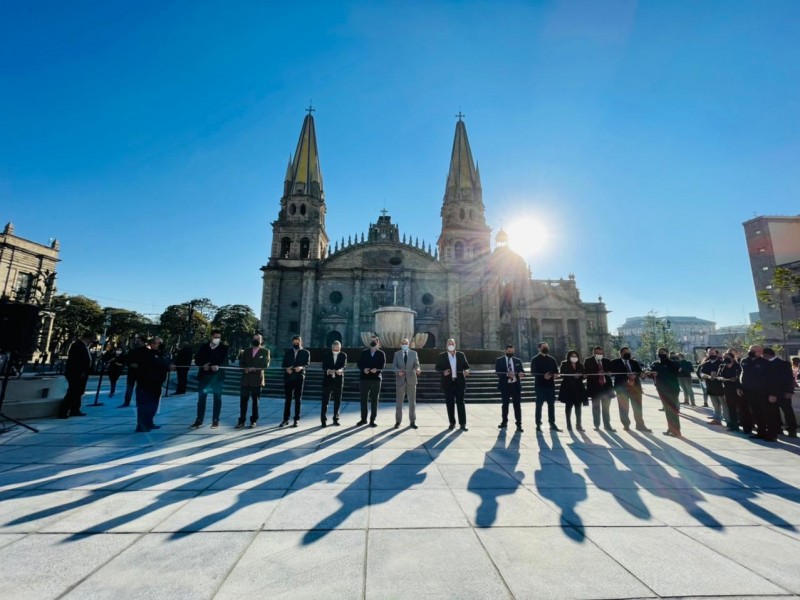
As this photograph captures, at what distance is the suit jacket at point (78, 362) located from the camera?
796cm

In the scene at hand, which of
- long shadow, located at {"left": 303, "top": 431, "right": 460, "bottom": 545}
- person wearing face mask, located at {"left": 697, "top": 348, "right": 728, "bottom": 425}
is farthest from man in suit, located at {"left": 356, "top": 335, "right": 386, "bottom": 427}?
person wearing face mask, located at {"left": 697, "top": 348, "right": 728, "bottom": 425}

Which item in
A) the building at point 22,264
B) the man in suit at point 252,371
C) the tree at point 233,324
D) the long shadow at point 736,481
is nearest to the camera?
the long shadow at point 736,481

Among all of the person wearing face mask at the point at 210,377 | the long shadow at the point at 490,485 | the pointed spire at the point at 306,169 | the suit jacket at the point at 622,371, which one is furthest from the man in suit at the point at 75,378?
the pointed spire at the point at 306,169

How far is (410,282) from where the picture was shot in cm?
3584

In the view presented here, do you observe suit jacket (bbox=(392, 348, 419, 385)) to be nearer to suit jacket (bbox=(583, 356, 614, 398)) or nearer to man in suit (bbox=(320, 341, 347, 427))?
man in suit (bbox=(320, 341, 347, 427))

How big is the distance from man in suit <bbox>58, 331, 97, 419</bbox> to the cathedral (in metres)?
24.8

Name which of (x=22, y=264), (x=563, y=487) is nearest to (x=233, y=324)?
(x=22, y=264)

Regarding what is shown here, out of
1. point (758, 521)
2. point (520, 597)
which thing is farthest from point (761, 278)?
point (520, 597)

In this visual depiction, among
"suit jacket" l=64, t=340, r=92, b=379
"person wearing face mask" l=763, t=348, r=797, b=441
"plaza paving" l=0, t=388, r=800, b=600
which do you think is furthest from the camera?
"suit jacket" l=64, t=340, r=92, b=379

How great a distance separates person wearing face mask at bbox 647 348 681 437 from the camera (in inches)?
273

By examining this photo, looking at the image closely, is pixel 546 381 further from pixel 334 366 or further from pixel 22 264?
pixel 22 264

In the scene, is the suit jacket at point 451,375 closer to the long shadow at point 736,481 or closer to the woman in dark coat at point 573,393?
the woman in dark coat at point 573,393

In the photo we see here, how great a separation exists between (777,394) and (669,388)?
1.73m

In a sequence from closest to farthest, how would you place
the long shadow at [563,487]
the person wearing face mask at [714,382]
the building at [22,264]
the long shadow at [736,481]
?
the long shadow at [563,487] → the long shadow at [736,481] → the person wearing face mask at [714,382] → the building at [22,264]
